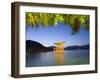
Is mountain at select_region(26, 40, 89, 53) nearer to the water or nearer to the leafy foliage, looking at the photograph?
the water

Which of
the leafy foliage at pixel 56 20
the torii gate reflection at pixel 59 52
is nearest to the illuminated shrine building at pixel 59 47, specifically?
the torii gate reflection at pixel 59 52

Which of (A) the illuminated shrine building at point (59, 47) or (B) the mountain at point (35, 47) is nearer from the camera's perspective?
(B) the mountain at point (35, 47)

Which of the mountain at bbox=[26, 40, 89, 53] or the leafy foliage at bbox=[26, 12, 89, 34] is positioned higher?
the leafy foliage at bbox=[26, 12, 89, 34]

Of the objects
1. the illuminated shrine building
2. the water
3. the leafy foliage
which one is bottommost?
the water

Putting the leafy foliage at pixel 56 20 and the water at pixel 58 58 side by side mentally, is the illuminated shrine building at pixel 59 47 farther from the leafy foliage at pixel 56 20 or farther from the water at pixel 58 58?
the leafy foliage at pixel 56 20

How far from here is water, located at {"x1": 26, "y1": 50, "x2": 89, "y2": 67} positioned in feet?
7.26

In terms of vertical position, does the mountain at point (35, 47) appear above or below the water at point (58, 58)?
above

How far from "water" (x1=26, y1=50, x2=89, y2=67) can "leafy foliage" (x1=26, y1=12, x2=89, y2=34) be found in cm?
21

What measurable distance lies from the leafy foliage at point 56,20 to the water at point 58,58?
0.21 m

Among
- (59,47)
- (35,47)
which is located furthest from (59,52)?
(35,47)

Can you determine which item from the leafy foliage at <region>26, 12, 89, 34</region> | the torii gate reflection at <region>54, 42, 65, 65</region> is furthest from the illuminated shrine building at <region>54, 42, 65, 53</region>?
the leafy foliage at <region>26, 12, 89, 34</region>

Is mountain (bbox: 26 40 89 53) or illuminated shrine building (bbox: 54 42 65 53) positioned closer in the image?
mountain (bbox: 26 40 89 53)

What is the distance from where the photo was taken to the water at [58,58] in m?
2.21

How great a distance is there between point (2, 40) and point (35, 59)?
14.5 inches
